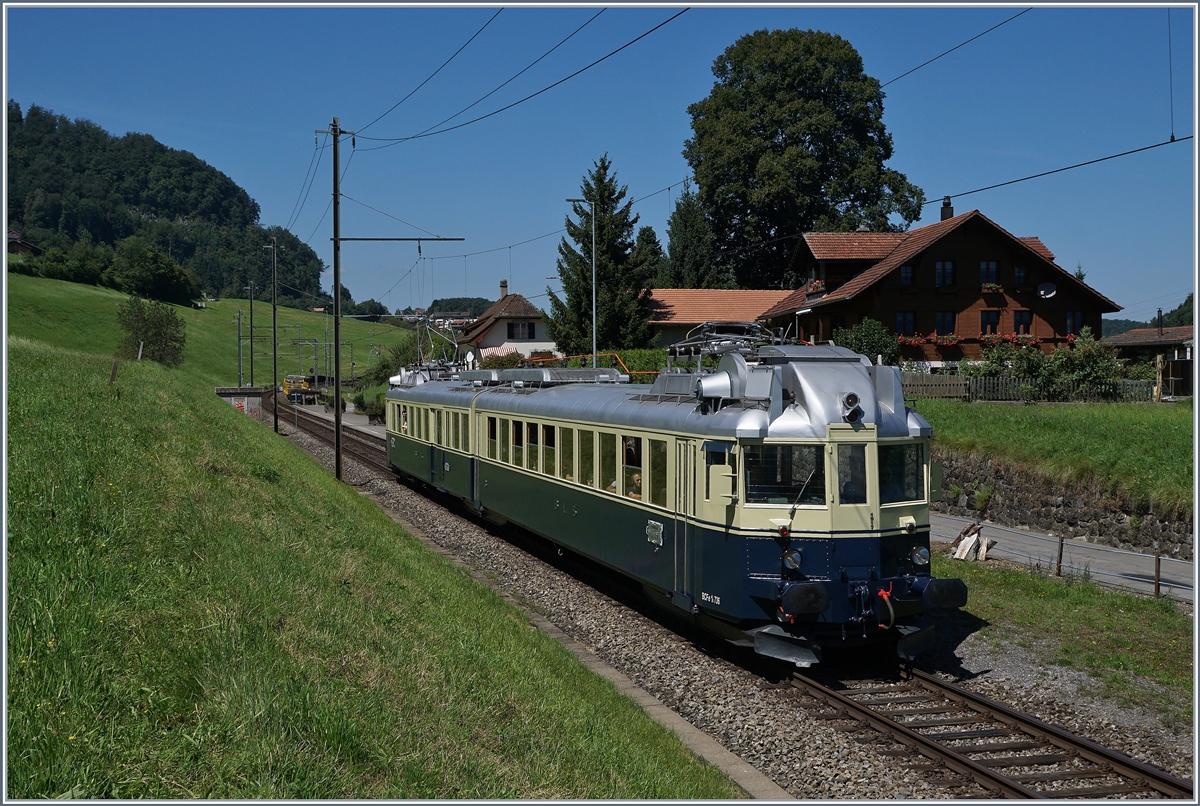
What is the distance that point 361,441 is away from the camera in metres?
42.8

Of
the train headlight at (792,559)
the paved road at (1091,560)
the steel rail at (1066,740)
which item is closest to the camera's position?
the steel rail at (1066,740)

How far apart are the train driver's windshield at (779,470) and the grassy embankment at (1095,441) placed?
484 inches

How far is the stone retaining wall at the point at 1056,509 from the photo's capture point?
18.7 m

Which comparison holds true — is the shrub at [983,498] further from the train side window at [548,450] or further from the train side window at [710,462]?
the train side window at [710,462]

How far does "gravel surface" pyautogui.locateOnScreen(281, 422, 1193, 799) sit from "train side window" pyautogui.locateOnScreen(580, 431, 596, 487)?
1788 mm

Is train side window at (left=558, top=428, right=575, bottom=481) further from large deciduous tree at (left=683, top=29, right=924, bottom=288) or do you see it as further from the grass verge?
large deciduous tree at (left=683, top=29, right=924, bottom=288)

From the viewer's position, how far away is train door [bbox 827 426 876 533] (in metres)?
9.84

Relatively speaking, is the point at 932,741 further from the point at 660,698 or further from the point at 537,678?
the point at 537,678

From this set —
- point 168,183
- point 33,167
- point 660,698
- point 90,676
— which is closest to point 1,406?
point 90,676

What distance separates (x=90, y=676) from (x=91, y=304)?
93444 mm

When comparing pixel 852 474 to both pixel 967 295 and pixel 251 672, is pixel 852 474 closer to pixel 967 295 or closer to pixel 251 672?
pixel 251 672

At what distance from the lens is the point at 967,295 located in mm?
42500

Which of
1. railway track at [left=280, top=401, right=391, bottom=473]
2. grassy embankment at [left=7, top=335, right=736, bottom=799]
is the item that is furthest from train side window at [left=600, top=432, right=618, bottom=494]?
railway track at [left=280, top=401, right=391, bottom=473]

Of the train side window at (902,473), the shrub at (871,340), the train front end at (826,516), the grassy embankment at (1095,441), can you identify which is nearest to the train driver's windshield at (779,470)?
the train front end at (826,516)
